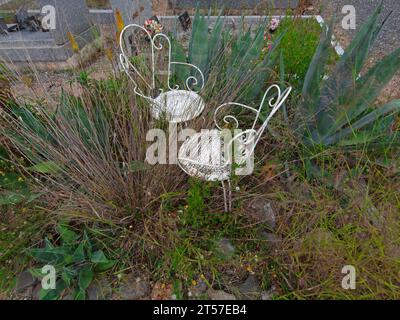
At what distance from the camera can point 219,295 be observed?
1300 mm

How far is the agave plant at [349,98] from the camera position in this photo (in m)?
1.50

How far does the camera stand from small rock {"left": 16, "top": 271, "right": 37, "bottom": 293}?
1.36 metres

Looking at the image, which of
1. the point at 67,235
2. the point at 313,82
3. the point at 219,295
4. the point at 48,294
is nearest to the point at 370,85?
the point at 313,82

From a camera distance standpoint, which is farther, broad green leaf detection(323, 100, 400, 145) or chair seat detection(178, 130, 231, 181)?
broad green leaf detection(323, 100, 400, 145)

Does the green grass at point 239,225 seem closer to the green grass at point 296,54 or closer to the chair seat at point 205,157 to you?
the chair seat at point 205,157

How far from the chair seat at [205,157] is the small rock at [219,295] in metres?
0.50

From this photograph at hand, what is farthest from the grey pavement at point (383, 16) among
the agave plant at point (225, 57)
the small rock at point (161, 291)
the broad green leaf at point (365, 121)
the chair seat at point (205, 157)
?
the small rock at point (161, 291)

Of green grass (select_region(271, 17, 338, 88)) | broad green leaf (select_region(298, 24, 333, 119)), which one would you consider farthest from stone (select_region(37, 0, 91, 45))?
broad green leaf (select_region(298, 24, 333, 119))

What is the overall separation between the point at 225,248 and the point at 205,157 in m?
0.44

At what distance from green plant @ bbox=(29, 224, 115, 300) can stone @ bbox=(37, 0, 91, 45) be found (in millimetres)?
2391

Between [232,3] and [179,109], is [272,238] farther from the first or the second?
[232,3]

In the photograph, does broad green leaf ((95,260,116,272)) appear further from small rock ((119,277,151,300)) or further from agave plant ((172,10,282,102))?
agave plant ((172,10,282,102))

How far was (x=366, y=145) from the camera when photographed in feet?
5.14
